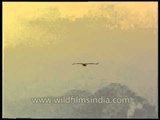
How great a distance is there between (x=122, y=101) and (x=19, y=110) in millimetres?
6727

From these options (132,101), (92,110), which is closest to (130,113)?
(132,101)

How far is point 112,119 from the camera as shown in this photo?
2356 cm

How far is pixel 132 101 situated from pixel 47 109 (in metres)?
5.56

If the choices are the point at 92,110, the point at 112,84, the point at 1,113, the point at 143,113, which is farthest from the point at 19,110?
the point at 143,113

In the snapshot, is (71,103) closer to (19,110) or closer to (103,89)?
(103,89)

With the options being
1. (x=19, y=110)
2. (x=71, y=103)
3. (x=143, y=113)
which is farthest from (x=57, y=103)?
(x=143, y=113)

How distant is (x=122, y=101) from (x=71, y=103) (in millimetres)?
3264

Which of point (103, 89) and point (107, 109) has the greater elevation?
point (103, 89)

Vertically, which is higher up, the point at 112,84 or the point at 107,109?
the point at 112,84

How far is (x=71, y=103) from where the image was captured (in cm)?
2198

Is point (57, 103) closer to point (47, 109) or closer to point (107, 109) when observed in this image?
point (47, 109)

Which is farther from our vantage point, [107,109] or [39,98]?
[107,109]

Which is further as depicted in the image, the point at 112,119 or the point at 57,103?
the point at 112,119

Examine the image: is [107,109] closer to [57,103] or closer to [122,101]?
[122,101]
